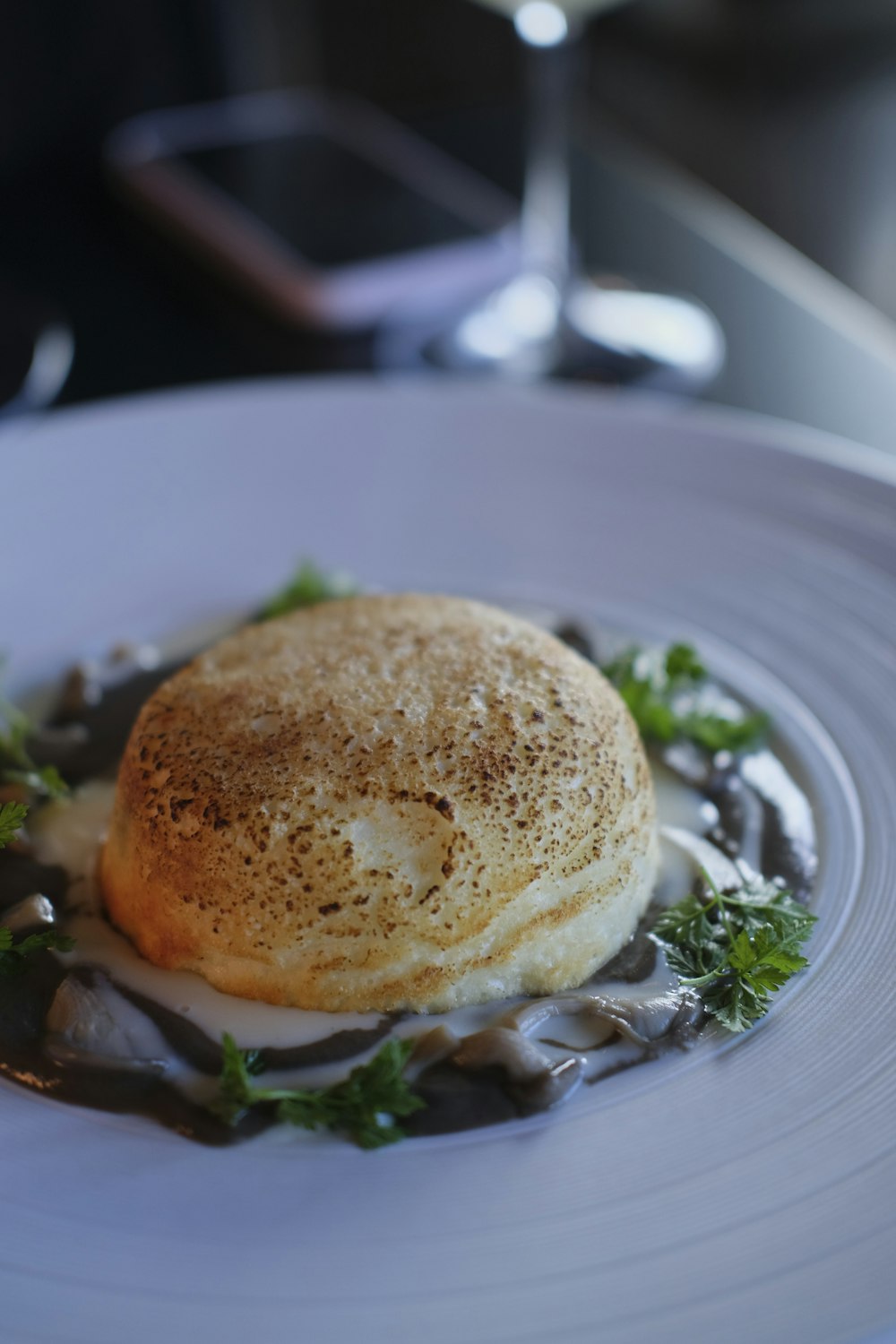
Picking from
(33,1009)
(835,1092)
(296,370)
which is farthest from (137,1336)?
(296,370)

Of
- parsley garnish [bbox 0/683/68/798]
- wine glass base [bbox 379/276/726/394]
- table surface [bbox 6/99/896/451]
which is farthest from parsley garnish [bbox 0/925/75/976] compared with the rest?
wine glass base [bbox 379/276/726/394]

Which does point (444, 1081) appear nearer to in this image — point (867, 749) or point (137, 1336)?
point (137, 1336)

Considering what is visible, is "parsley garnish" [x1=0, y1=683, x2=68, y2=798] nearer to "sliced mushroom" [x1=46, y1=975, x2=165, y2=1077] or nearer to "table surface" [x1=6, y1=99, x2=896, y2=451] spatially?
"sliced mushroom" [x1=46, y1=975, x2=165, y2=1077]

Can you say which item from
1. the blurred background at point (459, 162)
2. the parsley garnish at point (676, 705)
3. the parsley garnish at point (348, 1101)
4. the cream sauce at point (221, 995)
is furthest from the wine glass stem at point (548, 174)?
the parsley garnish at point (348, 1101)

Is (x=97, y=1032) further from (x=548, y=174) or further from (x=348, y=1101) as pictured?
(x=548, y=174)

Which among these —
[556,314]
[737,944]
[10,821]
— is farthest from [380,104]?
[737,944]

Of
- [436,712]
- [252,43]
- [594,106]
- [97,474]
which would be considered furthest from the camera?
[594,106]
